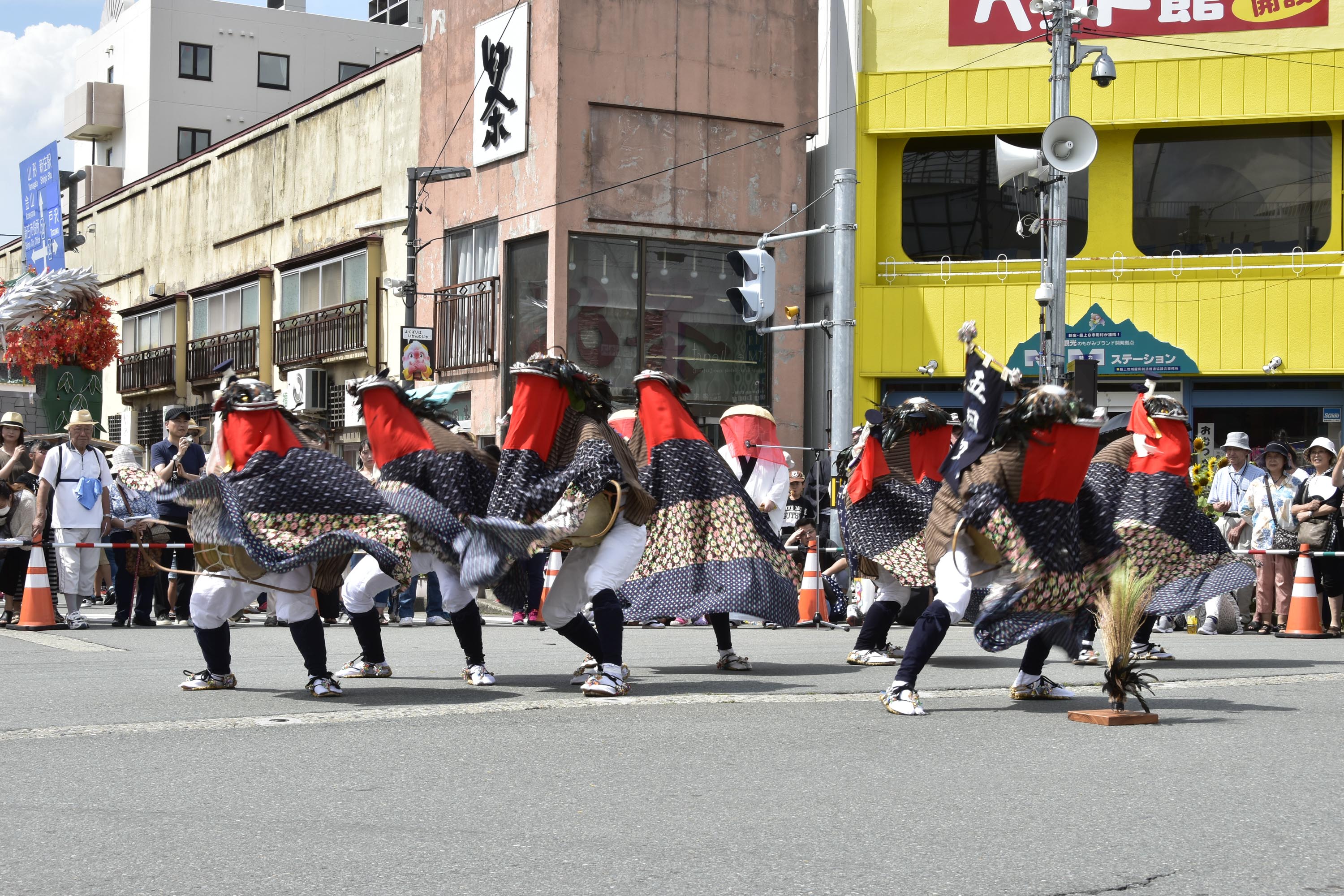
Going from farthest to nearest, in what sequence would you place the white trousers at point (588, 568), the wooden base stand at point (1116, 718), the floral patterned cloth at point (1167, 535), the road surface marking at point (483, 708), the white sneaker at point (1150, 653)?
the white sneaker at point (1150, 653), the floral patterned cloth at point (1167, 535), the white trousers at point (588, 568), the wooden base stand at point (1116, 718), the road surface marking at point (483, 708)

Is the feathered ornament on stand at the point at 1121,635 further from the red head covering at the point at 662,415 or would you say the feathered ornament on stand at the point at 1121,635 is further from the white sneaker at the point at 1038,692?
the red head covering at the point at 662,415

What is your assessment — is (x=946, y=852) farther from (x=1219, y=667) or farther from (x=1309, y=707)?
(x=1219, y=667)

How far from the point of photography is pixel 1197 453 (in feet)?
60.0

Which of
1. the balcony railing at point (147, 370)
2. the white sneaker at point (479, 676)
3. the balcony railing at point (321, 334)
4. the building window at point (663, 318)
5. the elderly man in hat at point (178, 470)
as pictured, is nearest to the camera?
the white sneaker at point (479, 676)

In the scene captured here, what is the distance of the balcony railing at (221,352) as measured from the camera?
32.4 metres

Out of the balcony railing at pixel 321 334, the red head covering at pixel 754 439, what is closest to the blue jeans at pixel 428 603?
the red head covering at pixel 754 439

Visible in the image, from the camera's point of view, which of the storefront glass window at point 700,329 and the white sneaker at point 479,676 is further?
the storefront glass window at point 700,329

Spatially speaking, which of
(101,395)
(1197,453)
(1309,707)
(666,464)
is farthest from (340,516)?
(101,395)

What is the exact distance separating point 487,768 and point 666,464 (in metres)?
3.65

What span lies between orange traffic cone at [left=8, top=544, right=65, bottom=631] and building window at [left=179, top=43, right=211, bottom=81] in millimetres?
36697

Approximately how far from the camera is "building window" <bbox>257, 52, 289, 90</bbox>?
A: 4809 centimetres

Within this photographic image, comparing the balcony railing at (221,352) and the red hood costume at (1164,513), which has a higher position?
the balcony railing at (221,352)

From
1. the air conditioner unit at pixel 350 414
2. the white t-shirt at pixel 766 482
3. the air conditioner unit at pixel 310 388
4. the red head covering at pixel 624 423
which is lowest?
the white t-shirt at pixel 766 482

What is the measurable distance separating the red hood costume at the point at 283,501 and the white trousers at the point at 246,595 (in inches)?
6.0
